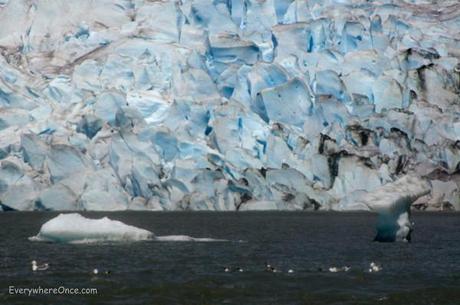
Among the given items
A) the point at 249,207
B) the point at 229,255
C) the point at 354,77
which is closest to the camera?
the point at 229,255

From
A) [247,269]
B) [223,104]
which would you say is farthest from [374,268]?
[223,104]

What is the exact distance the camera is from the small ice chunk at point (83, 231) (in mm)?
24984

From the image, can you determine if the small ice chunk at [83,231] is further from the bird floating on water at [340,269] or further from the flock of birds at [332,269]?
the bird floating on water at [340,269]

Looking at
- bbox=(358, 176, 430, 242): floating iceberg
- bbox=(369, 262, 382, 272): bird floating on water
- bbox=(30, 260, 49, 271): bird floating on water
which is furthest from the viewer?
bbox=(358, 176, 430, 242): floating iceberg

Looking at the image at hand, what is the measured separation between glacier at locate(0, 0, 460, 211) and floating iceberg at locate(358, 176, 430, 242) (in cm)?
1183

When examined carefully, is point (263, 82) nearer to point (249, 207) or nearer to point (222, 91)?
point (222, 91)

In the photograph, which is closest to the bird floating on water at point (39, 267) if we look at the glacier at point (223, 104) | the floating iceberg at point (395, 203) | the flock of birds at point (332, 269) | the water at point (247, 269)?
the water at point (247, 269)

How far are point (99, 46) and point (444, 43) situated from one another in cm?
2229

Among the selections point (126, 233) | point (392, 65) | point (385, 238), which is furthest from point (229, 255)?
point (392, 65)

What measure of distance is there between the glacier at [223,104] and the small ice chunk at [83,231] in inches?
661

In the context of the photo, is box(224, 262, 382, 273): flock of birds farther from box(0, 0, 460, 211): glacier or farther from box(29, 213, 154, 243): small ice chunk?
box(0, 0, 460, 211): glacier

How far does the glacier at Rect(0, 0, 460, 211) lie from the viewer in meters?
44.8

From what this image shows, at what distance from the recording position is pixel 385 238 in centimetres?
2817

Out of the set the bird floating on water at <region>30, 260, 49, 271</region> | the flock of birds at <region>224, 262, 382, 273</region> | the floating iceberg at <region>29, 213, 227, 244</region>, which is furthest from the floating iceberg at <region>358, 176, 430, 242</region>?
the bird floating on water at <region>30, 260, 49, 271</region>
